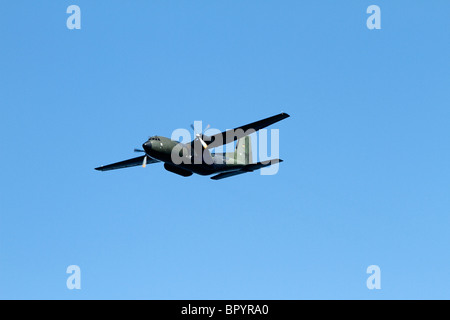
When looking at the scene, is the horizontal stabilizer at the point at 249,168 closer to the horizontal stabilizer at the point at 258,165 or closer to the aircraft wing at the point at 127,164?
the horizontal stabilizer at the point at 258,165

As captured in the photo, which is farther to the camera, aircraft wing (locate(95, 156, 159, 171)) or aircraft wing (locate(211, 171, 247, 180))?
aircraft wing (locate(95, 156, 159, 171))

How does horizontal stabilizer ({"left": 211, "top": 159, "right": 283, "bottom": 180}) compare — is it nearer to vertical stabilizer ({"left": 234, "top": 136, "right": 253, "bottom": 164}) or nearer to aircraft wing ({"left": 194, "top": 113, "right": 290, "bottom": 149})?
vertical stabilizer ({"left": 234, "top": 136, "right": 253, "bottom": 164})

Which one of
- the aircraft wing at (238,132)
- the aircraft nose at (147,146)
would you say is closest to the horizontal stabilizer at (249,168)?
the aircraft wing at (238,132)

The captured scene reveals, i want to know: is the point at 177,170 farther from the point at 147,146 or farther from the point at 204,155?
the point at 147,146

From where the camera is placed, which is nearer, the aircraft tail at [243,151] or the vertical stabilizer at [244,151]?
the aircraft tail at [243,151]

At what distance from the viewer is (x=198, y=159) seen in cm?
4809

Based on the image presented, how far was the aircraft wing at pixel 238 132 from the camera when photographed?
46.0 meters

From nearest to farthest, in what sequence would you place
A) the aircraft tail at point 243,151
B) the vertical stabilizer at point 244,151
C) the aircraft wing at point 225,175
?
the aircraft wing at point 225,175
the aircraft tail at point 243,151
the vertical stabilizer at point 244,151

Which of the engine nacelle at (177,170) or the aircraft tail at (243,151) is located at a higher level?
the aircraft tail at (243,151)

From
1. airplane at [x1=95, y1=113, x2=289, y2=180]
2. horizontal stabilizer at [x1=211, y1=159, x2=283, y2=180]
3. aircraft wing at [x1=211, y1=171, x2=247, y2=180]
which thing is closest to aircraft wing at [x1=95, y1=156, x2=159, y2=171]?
airplane at [x1=95, y1=113, x2=289, y2=180]

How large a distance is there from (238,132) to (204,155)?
3368 mm

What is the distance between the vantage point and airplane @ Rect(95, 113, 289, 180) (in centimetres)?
4578
